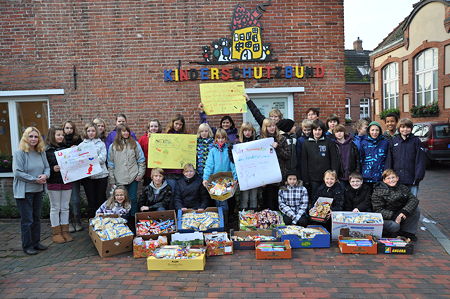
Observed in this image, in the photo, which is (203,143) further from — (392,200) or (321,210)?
(392,200)

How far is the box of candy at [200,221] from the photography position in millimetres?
5516

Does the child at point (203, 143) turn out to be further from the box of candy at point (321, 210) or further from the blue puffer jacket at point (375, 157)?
the blue puffer jacket at point (375, 157)

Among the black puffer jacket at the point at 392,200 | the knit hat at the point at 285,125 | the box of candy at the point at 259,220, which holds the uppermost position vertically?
the knit hat at the point at 285,125

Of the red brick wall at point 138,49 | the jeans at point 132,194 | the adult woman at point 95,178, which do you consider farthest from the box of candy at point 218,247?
the red brick wall at point 138,49

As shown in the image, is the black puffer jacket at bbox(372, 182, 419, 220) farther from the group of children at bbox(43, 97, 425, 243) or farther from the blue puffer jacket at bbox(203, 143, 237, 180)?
the blue puffer jacket at bbox(203, 143, 237, 180)

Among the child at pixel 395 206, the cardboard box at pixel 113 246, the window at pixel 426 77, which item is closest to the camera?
the cardboard box at pixel 113 246

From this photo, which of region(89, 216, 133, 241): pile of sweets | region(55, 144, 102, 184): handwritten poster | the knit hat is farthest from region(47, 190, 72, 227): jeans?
the knit hat

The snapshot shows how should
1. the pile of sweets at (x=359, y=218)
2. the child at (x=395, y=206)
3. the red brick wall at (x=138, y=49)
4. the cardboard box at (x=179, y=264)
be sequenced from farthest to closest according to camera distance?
the red brick wall at (x=138, y=49), the child at (x=395, y=206), the pile of sweets at (x=359, y=218), the cardboard box at (x=179, y=264)

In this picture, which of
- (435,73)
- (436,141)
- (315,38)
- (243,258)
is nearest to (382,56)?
(435,73)

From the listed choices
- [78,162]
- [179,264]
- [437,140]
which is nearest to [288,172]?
[179,264]

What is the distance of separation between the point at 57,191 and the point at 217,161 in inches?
105

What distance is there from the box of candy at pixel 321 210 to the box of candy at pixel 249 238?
2.63ft

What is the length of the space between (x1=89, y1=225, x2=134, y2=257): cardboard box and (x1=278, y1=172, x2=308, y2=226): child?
250cm

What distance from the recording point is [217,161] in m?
6.08
